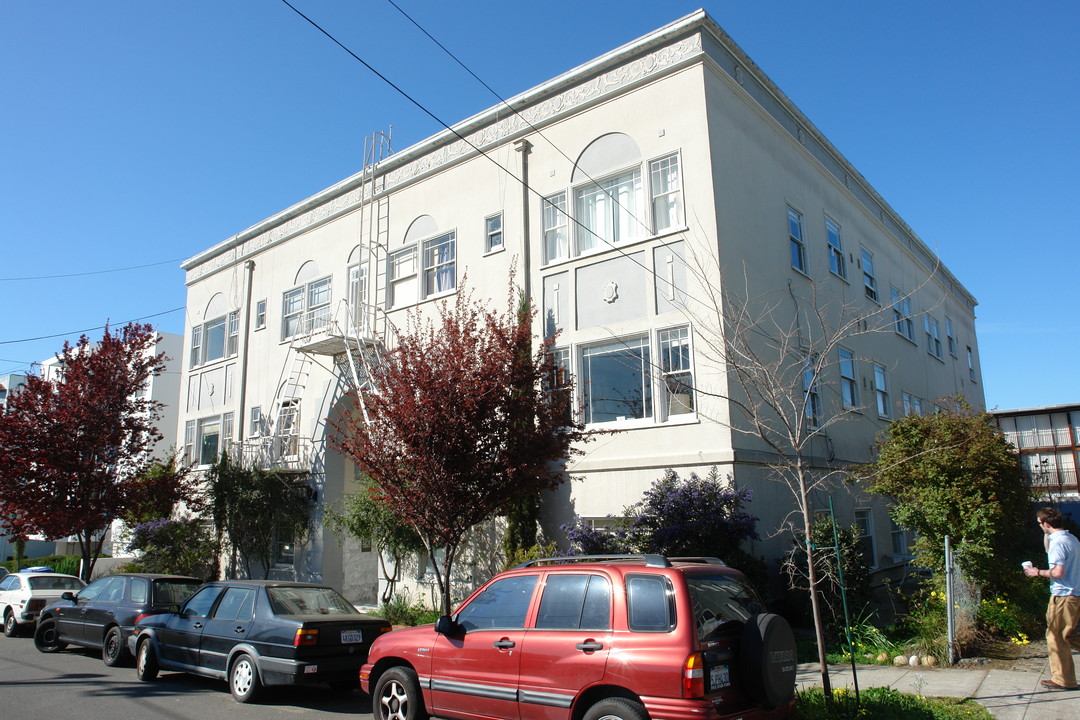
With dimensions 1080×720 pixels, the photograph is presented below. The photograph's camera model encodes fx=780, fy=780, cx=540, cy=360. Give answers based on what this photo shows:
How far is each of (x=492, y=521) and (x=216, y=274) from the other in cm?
1532

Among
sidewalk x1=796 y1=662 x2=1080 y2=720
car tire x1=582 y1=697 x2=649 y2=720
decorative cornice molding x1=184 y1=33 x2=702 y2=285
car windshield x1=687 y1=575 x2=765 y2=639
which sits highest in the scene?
decorative cornice molding x1=184 y1=33 x2=702 y2=285

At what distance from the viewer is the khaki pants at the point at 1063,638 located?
796 cm

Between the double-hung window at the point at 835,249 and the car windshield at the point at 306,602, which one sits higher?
the double-hung window at the point at 835,249

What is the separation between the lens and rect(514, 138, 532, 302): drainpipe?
53.0 feet

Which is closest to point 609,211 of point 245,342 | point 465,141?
point 465,141

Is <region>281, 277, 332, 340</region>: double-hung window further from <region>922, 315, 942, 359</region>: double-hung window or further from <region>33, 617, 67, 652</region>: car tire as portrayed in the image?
<region>922, 315, 942, 359</region>: double-hung window

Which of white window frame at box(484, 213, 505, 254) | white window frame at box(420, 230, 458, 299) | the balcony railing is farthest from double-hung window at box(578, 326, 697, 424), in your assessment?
the balcony railing

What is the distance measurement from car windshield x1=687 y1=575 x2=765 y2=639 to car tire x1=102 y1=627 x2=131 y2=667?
9.76 metres

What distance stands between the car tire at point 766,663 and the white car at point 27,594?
47.3 feet

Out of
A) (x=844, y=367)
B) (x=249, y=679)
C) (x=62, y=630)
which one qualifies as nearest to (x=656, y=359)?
(x=844, y=367)

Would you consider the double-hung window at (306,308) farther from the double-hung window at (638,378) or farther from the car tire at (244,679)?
the car tire at (244,679)

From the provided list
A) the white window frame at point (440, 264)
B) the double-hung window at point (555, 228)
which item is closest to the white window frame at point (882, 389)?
the double-hung window at point (555, 228)

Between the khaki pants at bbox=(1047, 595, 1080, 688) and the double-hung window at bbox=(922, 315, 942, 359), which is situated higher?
the double-hung window at bbox=(922, 315, 942, 359)

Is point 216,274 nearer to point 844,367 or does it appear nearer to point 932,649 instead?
point 844,367
